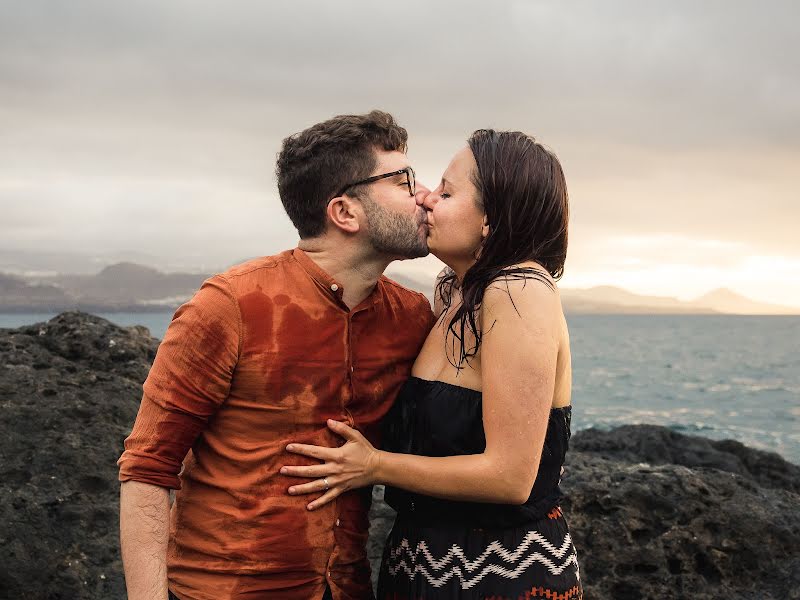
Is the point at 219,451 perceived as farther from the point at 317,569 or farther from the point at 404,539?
the point at 404,539

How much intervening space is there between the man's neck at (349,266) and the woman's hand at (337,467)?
59 cm

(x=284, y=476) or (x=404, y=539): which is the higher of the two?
(x=284, y=476)

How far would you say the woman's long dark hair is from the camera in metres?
3.46

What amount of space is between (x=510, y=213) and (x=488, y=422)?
2.82ft

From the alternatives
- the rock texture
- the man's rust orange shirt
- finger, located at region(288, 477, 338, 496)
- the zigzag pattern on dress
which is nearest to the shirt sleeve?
the man's rust orange shirt

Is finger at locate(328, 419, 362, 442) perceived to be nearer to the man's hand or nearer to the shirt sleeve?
the shirt sleeve

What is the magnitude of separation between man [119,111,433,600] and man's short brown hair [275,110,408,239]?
93 mm

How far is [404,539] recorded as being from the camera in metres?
3.59

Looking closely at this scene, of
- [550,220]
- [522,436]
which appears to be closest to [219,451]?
[522,436]

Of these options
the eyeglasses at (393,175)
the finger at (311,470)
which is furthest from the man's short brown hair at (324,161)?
the finger at (311,470)

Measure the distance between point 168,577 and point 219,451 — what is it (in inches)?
23.0

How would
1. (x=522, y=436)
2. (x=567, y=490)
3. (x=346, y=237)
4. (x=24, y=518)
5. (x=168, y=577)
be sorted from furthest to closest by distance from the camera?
(x=567, y=490)
(x=24, y=518)
(x=346, y=237)
(x=168, y=577)
(x=522, y=436)

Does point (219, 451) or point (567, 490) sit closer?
point (219, 451)

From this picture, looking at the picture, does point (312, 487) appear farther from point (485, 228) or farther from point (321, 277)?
point (485, 228)
